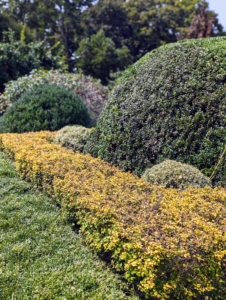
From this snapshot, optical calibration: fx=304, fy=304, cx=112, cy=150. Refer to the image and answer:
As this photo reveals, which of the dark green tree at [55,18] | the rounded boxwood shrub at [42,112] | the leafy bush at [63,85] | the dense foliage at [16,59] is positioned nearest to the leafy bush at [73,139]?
the rounded boxwood shrub at [42,112]

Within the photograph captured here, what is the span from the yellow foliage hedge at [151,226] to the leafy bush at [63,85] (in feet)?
19.3

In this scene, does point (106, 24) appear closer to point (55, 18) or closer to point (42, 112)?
point (55, 18)

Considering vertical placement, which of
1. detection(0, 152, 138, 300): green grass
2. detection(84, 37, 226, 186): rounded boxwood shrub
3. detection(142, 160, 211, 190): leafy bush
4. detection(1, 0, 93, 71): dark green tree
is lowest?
detection(0, 152, 138, 300): green grass

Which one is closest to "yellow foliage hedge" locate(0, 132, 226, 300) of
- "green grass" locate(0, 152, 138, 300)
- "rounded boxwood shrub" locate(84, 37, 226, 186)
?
"green grass" locate(0, 152, 138, 300)

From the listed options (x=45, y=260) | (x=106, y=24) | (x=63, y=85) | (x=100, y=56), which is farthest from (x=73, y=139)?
(x=106, y=24)

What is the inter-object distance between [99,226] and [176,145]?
1.80 metres

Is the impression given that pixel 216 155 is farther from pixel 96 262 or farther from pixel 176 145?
pixel 96 262

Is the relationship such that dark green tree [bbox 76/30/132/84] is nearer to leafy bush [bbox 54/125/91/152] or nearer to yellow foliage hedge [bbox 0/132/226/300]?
leafy bush [bbox 54/125/91/152]

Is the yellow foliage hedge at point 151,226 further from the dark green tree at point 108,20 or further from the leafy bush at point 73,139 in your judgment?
the dark green tree at point 108,20

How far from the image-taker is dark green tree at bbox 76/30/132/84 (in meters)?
22.1

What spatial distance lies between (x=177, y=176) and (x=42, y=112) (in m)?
4.45

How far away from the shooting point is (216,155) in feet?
12.4

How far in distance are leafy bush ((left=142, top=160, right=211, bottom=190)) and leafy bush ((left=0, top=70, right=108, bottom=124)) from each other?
21.0 ft

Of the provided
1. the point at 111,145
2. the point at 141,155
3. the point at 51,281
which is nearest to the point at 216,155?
the point at 141,155
